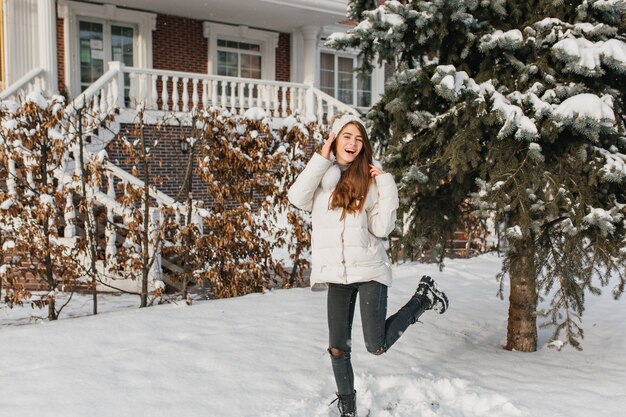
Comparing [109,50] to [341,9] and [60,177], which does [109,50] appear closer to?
[341,9]

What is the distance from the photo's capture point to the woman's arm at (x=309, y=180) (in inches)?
146

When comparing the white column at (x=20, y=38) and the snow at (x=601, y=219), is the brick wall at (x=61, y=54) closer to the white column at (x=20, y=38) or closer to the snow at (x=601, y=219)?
the white column at (x=20, y=38)

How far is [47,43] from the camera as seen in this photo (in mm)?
13086

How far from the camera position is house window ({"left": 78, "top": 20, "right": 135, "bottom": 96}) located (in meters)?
15.0

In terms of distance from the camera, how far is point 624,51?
426cm

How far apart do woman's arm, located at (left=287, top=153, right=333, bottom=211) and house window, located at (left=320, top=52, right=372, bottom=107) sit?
52.8ft

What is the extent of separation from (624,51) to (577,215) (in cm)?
118

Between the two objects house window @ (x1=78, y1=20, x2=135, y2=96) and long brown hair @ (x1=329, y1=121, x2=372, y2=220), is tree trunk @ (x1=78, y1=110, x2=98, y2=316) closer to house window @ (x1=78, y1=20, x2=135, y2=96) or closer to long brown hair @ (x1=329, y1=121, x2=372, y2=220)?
long brown hair @ (x1=329, y1=121, x2=372, y2=220)

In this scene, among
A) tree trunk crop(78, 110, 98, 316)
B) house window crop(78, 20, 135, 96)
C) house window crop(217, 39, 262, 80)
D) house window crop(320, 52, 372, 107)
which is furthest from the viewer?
house window crop(320, 52, 372, 107)

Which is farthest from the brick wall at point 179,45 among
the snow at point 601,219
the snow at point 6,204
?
the snow at point 601,219

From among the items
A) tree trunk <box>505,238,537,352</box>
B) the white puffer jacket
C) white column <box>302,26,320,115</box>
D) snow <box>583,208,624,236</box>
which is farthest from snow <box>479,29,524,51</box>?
white column <box>302,26,320,115</box>

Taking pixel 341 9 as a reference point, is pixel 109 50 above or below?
below

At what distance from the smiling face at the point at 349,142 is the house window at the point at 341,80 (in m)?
16.0

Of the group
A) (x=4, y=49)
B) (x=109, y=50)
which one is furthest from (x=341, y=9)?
(x=4, y=49)
